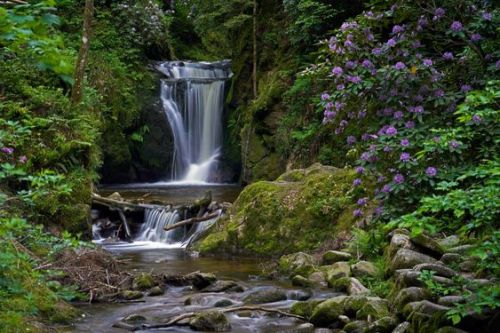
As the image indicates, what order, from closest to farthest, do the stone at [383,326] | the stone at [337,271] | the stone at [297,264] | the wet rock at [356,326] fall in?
the stone at [383,326]
the wet rock at [356,326]
the stone at [337,271]
the stone at [297,264]

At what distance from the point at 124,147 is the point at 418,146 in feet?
55.6

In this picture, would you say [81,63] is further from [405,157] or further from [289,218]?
[405,157]

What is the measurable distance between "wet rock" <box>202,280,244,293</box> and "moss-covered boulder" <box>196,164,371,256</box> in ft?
7.47

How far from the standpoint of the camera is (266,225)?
11.0 meters

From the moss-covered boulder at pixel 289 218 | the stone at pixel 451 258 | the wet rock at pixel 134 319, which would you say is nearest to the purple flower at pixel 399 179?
the stone at pixel 451 258

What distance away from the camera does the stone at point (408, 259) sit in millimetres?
6857

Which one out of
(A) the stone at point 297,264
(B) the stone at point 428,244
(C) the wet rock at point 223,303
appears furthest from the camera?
(A) the stone at point 297,264

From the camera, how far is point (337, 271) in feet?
26.5

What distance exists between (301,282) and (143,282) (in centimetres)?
214

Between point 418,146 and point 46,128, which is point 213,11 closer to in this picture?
point 46,128

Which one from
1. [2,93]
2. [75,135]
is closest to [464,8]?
[75,135]

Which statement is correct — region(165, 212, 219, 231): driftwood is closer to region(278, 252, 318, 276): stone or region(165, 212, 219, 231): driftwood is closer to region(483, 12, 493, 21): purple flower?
region(278, 252, 318, 276): stone

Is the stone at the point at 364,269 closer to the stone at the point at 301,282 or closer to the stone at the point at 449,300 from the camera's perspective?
the stone at the point at 301,282

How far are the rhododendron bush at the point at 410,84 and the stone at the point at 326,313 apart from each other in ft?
4.15
